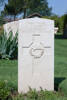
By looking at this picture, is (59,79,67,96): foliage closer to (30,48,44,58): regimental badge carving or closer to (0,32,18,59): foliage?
(30,48,44,58): regimental badge carving

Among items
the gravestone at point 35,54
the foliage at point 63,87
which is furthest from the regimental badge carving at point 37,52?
the foliage at point 63,87

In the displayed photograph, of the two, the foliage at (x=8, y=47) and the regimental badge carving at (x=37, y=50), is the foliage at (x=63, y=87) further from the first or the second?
the foliage at (x=8, y=47)

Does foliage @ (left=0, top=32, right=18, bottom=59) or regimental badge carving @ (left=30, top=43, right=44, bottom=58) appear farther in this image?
foliage @ (left=0, top=32, right=18, bottom=59)

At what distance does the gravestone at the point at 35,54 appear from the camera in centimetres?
595

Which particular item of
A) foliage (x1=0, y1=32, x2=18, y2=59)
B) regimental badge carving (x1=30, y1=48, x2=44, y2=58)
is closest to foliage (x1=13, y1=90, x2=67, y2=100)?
regimental badge carving (x1=30, y1=48, x2=44, y2=58)

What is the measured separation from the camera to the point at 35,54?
6.04 meters

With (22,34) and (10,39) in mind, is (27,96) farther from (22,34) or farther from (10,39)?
(10,39)

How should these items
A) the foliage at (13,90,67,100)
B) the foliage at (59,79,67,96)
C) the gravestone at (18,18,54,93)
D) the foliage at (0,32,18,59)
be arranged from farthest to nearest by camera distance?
1. the foliage at (0,32,18,59)
2. the foliage at (59,79,67,96)
3. the gravestone at (18,18,54,93)
4. the foliage at (13,90,67,100)

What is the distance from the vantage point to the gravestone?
5.95 m

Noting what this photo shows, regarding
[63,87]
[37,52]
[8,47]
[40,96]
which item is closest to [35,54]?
[37,52]

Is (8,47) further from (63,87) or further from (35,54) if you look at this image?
(35,54)

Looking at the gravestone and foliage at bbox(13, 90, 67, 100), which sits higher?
the gravestone

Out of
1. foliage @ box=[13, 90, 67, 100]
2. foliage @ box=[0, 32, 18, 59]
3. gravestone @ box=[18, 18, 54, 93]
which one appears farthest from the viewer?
foliage @ box=[0, 32, 18, 59]

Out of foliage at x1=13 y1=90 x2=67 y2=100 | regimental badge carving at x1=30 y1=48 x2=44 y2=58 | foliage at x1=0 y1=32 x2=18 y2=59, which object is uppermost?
regimental badge carving at x1=30 y1=48 x2=44 y2=58
